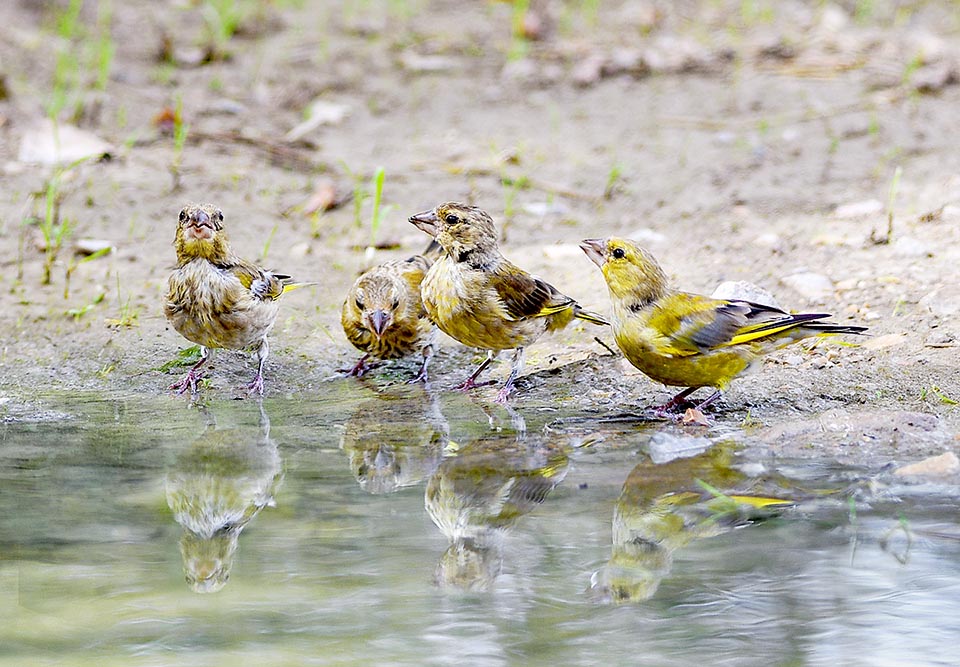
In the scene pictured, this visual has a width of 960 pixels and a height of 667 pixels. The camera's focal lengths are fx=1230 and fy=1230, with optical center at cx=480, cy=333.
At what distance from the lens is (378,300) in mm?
6504

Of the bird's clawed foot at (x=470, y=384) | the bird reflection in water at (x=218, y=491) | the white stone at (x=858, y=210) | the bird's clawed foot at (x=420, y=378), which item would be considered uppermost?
the white stone at (x=858, y=210)

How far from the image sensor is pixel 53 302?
7176 mm

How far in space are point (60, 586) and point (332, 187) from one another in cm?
533

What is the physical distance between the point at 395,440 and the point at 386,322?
116 centimetres

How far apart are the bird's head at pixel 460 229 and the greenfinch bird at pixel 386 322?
42cm

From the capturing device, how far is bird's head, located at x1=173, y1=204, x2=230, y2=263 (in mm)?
6270

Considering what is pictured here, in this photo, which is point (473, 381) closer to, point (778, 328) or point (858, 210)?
point (778, 328)

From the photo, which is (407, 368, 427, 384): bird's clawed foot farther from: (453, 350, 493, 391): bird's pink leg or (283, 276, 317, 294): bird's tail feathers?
(283, 276, 317, 294): bird's tail feathers

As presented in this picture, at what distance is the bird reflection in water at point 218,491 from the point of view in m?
4.05

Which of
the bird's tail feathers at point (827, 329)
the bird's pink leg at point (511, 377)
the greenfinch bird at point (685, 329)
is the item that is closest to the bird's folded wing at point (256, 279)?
the bird's pink leg at point (511, 377)

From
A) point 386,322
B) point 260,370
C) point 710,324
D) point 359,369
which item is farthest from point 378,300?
point 710,324

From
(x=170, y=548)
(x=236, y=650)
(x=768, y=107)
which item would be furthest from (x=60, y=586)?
(x=768, y=107)

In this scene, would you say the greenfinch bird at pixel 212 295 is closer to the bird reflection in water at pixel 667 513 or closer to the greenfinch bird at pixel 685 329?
the greenfinch bird at pixel 685 329

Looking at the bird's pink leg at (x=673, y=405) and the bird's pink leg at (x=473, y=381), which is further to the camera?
the bird's pink leg at (x=473, y=381)
